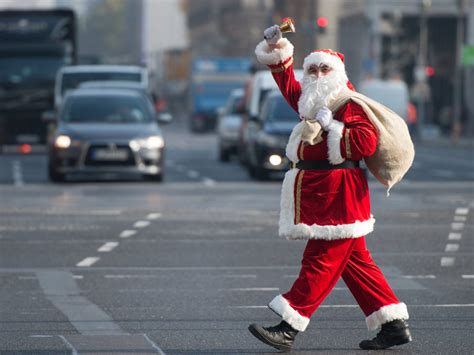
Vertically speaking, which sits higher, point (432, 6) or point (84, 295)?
point (84, 295)

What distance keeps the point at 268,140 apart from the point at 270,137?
0.20 ft

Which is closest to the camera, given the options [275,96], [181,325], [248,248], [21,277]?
[181,325]

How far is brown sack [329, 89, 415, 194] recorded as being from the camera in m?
9.40

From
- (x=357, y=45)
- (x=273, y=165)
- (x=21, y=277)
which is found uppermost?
(x=21, y=277)

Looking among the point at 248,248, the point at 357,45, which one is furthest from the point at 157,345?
the point at 357,45

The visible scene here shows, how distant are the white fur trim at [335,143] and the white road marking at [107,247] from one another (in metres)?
6.64

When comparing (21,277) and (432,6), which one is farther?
(432,6)

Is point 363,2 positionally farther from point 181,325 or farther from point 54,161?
point 181,325

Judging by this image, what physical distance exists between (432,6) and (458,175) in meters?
52.7

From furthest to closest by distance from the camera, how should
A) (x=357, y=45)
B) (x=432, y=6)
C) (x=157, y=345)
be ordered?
(x=357, y=45) → (x=432, y=6) → (x=157, y=345)

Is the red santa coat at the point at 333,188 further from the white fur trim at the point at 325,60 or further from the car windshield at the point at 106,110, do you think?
the car windshield at the point at 106,110

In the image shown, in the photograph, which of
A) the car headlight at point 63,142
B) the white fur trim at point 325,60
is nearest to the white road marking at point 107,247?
the white fur trim at point 325,60

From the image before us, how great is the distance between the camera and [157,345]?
9.52 meters

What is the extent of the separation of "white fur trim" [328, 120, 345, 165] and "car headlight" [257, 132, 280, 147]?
63.5ft
